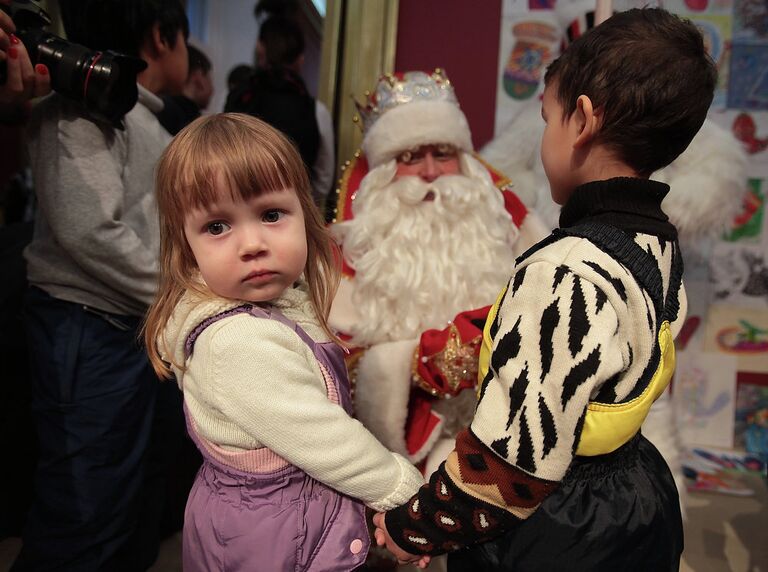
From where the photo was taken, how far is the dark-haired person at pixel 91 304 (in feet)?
4.61

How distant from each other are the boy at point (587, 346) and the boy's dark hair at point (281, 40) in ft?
5.75

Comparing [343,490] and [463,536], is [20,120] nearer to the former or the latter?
[343,490]

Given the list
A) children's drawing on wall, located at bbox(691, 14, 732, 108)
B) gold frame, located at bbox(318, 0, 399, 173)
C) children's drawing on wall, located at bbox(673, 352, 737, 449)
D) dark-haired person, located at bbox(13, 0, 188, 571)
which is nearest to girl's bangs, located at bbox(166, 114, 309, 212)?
dark-haired person, located at bbox(13, 0, 188, 571)

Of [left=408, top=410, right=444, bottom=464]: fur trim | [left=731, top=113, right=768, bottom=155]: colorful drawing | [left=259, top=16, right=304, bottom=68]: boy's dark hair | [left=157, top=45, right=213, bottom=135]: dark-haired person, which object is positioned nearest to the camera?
[left=408, top=410, right=444, bottom=464]: fur trim

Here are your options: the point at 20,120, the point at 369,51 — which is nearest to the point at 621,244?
the point at 20,120

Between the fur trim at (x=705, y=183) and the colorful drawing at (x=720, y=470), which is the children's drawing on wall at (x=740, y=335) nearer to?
the colorful drawing at (x=720, y=470)

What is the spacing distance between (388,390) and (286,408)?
731 millimetres

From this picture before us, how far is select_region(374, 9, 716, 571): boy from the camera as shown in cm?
81

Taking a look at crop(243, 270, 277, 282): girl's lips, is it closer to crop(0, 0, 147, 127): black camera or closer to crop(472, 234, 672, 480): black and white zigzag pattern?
crop(472, 234, 672, 480): black and white zigzag pattern

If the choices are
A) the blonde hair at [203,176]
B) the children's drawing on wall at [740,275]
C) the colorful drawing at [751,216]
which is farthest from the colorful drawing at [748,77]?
the blonde hair at [203,176]

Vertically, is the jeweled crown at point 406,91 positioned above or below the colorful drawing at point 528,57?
below

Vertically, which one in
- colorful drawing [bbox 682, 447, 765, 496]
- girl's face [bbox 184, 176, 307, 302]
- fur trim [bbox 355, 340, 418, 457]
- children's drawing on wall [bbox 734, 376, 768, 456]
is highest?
girl's face [bbox 184, 176, 307, 302]

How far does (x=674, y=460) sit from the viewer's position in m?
1.79

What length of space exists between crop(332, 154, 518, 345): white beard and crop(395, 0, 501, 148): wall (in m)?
0.58
